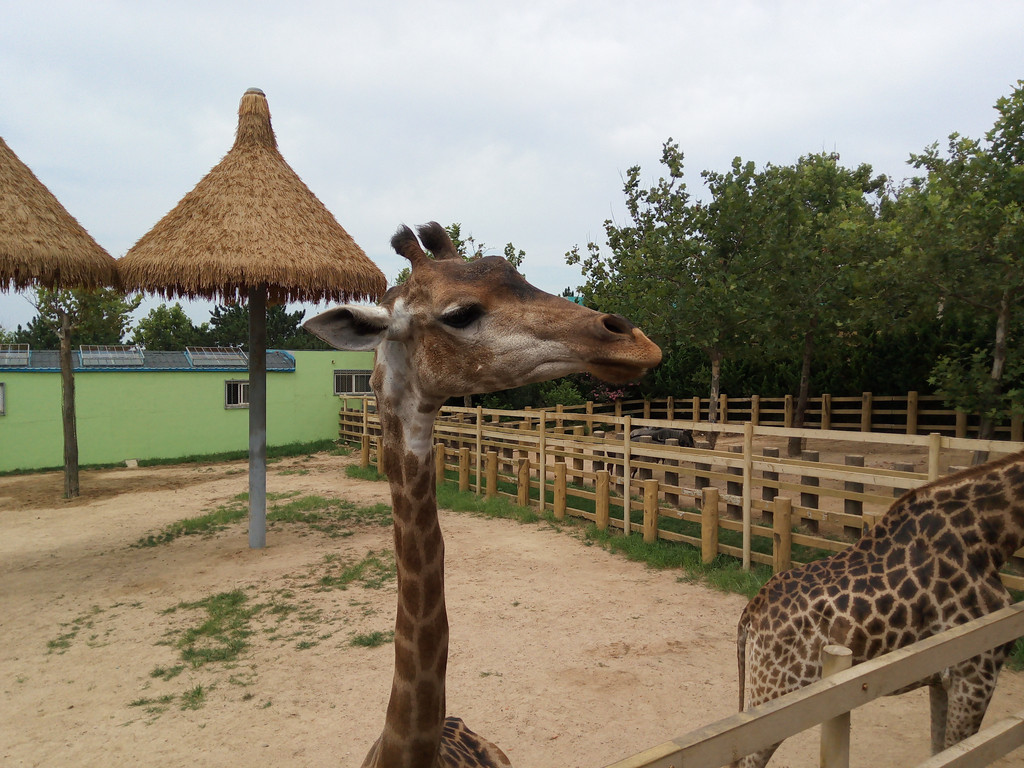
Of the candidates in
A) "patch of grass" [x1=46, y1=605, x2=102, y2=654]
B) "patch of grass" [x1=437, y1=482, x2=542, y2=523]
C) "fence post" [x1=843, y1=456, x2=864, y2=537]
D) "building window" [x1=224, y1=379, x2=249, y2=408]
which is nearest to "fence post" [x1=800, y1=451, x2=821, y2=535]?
"fence post" [x1=843, y1=456, x2=864, y2=537]

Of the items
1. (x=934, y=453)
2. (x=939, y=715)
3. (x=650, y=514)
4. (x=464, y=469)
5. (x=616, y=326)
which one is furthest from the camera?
(x=464, y=469)

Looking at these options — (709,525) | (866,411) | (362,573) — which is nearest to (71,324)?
(362,573)

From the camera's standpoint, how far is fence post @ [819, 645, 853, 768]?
1838 mm

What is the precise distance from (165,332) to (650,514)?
31.7m

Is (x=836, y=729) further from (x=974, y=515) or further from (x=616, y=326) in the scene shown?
(x=974, y=515)

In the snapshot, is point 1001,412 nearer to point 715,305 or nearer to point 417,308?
point 715,305

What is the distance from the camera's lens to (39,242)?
281 inches

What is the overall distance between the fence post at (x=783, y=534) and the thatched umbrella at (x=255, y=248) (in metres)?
5.56

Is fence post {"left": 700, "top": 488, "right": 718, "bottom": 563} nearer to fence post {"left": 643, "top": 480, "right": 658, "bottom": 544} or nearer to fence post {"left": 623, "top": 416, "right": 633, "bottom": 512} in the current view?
fence post {"left": 643, "top": 480, "right": 658, "bottom": 544}

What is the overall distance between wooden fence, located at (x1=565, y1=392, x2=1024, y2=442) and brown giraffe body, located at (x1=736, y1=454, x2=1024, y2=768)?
33.1 ft

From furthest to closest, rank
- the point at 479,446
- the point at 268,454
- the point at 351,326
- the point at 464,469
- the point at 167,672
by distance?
the point at 268,454
the point at 464,469
the point at 479,446
the point at 167,672
the point at 351,326

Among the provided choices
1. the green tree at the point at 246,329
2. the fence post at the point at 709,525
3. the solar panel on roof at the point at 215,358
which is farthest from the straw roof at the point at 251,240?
the green tree at the point at 246,329

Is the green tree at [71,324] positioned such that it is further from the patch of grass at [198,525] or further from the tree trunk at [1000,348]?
the tree trunk at [1000,348]

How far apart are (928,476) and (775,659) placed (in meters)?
3.10
